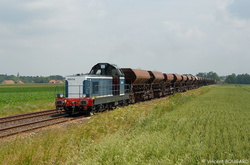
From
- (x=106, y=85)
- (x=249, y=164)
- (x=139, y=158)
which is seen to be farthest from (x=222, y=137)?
(x=106, y=85)

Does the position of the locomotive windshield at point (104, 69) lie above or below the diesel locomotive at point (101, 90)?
above

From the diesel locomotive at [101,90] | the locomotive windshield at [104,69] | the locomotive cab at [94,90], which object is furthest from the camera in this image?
the locomotive windshield at [104,69]

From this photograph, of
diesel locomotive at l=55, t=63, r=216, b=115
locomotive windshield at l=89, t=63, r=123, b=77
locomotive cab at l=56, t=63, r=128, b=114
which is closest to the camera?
locomotive cab at l=56, t=63, r=128, b=114

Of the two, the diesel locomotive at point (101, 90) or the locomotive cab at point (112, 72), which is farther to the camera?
the locomotive cab at point (112, 72)

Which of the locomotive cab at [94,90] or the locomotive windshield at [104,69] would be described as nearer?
the locomotive cab at [94,90]

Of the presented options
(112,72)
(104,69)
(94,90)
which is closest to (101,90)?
(94,90)

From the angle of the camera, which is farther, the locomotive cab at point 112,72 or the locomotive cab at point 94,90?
the locomotive cab at point 112,72

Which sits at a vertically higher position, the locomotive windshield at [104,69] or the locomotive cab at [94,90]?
the locomotive windshield at [104,69]

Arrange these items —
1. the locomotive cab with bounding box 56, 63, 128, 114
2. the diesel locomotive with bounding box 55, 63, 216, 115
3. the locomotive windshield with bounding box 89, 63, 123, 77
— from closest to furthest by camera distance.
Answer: the locomotive cab with bounding box 56, 63, 128, 114
the diesel locomotive with bounding box 55, 63, 216, 115
the locomotive windshield with bounding box 89, 63, 123, 77

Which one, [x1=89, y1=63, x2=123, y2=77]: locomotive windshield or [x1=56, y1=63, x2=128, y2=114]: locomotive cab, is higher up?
[x1=89, y1=63, x2=123, y2=77]: locomotive windshield

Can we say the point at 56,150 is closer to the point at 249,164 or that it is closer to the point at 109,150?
the point at 109,150

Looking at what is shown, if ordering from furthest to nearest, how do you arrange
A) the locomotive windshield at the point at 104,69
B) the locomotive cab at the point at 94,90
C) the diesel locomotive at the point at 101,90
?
the locomotive windshield at the point at 104,69 < the diesel locomotive at the point at 101,90 < the locomotive cab at the point at 94,90

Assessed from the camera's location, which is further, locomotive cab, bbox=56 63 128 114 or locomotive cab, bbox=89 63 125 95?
locomotive cab, bbox=89 63 125 95

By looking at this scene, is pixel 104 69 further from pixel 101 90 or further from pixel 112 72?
pixel 101 90
